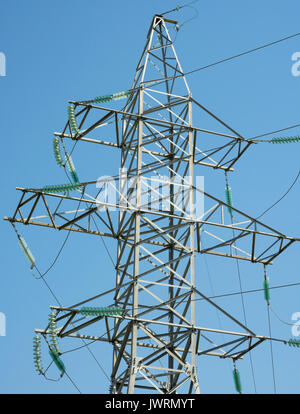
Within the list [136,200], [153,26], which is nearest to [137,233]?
[136,200]

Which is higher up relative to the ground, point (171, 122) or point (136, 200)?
point (171, 122)

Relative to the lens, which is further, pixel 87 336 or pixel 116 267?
pixel 116 267

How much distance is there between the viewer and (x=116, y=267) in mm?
28391

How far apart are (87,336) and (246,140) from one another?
32.0ft

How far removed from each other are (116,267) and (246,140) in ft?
23.0

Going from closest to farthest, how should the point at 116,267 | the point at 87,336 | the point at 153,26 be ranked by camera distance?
the point at 87,336
the point at 116,267
the point at 153,26
